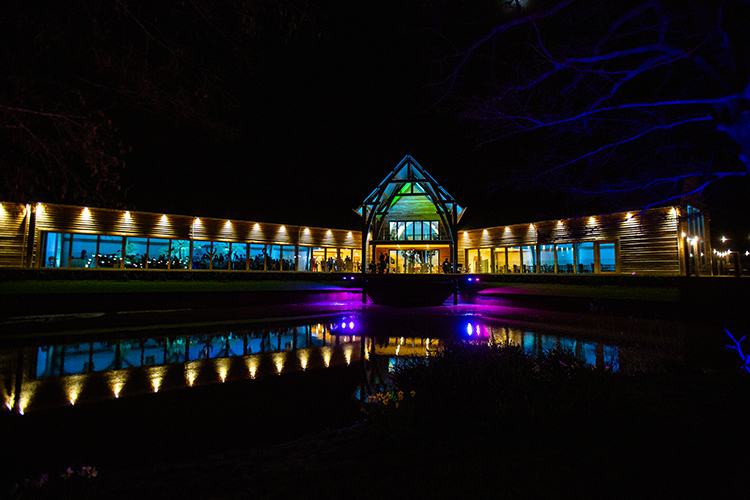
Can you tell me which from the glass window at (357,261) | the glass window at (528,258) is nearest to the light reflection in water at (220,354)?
the glass window at (528,258)

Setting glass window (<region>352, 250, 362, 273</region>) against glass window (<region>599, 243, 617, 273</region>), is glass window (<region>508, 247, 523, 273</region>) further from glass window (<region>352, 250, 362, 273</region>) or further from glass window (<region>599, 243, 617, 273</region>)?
glass window (<region>352, 250, 362, 273</region>)

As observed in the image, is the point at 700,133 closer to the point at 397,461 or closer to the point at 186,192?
the point at 397,461

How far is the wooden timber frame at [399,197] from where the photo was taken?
23297mm

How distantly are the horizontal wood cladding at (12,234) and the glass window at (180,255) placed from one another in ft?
17.1

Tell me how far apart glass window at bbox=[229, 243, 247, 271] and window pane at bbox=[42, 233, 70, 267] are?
7671 mm

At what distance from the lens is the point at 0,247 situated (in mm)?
16281

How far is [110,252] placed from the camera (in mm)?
19094

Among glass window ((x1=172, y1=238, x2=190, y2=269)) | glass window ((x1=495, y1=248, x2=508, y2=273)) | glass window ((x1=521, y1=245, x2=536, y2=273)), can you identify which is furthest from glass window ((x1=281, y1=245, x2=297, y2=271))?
glass window ((x1=521, y1=245, x2=536, y2=273))

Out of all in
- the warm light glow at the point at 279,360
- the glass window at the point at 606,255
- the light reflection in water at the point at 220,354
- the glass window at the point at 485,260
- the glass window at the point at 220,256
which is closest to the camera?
the light reflection in water at the point at 220,354

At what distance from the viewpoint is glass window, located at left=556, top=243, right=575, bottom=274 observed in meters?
21.3

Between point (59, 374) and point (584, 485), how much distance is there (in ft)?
23.2

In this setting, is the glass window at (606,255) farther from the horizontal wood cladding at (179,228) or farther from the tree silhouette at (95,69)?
the tree silhouette at (95,69)

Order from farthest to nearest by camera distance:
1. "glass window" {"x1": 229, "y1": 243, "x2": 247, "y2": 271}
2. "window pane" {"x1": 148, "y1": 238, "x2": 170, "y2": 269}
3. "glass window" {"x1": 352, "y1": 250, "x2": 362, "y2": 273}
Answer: "glass window" {"x1": 352, "y1": 250, "x2": 362, "y2": 273}, "glass window" {"x1": 229, "y1": 243, "x2": 247, "y2": 271}, "window pane" {"x1": 148, "y1": 238, "x2": 170, "y2": 269}

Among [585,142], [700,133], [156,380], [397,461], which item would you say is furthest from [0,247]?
[700,133]
